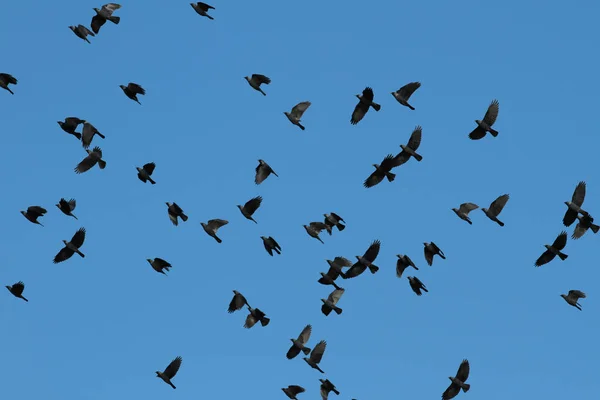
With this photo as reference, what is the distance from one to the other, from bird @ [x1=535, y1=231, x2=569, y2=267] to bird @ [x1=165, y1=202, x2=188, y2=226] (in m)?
13.1

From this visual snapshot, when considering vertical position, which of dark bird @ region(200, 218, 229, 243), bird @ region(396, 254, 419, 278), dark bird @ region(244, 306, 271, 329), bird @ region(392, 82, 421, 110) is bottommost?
dark bird @ region(244, 306, 271, 329)

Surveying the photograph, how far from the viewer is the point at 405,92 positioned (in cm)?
5319

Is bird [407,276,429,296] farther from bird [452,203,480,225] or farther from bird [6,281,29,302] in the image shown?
bird [6,281,29,302]

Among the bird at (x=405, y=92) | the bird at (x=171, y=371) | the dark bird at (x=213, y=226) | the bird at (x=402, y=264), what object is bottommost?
the bird at (x=171, y=371)

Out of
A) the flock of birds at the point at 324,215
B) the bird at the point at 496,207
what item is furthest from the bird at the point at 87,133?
the bird at the point at 496,207

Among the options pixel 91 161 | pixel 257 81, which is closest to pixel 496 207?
pixel 257 81

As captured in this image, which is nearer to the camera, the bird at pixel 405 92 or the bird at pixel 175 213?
the bird at pixel 175 213

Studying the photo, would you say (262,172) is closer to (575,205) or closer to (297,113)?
(297,113)

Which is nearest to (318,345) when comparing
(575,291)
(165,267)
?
(165,267)

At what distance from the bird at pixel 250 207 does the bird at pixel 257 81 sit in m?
3.85

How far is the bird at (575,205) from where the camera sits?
173 feet

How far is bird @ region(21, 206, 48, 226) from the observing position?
2110 inches

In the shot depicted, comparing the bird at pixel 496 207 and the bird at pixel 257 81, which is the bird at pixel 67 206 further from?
the bird at pixel 496 207

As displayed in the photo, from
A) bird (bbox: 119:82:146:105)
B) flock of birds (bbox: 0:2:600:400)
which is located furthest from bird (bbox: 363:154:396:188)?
bird (bbox: 119:82:146:105)
